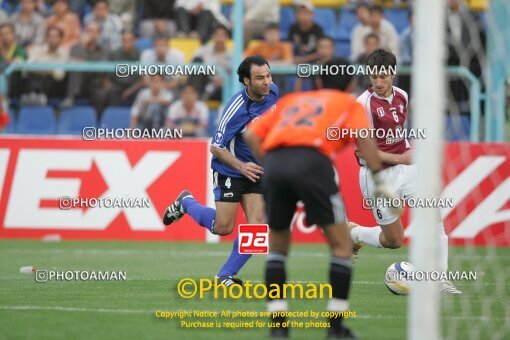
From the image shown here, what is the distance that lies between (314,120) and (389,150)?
3720 mm

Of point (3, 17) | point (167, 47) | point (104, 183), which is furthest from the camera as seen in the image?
point (3, 17)

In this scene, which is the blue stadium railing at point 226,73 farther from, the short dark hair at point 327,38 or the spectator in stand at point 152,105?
the short dark hair at point 327,38

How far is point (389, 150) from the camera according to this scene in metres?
10.8

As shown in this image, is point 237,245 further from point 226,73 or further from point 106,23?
point 106,23

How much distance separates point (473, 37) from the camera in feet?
51.0

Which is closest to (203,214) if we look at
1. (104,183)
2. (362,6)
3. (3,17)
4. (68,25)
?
(104,183)

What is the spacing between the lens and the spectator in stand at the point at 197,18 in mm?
19391

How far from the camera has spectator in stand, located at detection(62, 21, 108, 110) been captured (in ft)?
59.0

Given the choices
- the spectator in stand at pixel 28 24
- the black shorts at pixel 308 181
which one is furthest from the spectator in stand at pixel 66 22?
the black shorts at pixel 308 181

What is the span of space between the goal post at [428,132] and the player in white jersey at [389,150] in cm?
403

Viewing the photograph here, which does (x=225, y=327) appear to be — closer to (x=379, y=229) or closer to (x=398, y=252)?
(x=379, y=229)

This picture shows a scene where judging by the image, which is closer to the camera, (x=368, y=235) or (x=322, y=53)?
(x=368, y=235)

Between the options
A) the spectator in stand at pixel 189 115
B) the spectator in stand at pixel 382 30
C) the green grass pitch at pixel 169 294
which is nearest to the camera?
the green grass pitch at pixel 169 294

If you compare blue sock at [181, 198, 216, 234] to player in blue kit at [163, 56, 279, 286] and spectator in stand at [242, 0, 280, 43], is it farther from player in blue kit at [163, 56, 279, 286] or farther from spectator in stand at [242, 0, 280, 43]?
spectator in stand at [242, 0, 280, 43]
